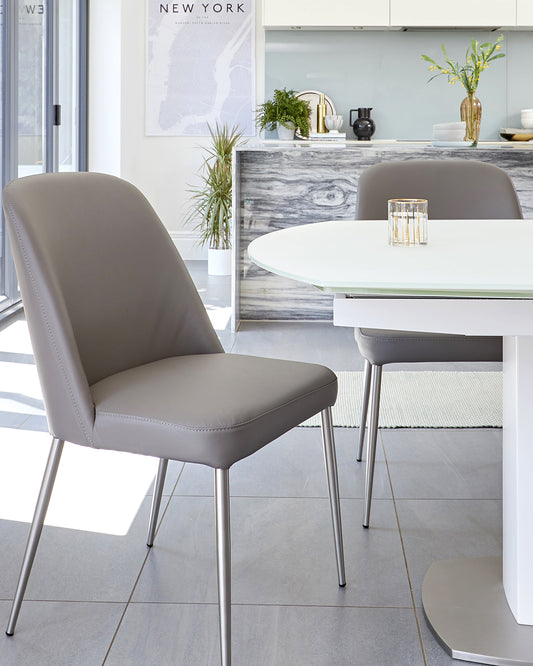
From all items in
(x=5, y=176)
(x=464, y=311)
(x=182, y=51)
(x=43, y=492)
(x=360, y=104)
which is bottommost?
(x=43, y=492)

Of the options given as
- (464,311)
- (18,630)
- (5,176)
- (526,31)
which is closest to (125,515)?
(18,630)

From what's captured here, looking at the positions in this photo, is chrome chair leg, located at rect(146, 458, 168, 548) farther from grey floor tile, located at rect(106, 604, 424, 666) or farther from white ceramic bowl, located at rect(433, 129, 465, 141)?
white ceramic bowl, located at rect(433, 129, 465, 141)

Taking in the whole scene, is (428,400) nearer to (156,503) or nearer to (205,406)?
(156,503)

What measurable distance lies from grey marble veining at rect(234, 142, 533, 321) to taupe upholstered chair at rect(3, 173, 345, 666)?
235cm

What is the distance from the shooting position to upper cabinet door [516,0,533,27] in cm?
602

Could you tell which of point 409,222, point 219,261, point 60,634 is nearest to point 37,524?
point 60,634

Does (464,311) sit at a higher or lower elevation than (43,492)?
higher

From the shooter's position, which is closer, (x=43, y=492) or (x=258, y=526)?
(x=43, y=492)

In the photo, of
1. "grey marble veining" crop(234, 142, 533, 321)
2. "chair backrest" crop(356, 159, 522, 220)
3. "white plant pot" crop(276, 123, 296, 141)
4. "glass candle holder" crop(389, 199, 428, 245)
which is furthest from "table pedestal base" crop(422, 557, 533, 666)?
"white plant pot" crop(276, 123, 296, 141)

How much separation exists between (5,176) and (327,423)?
10.7 ft

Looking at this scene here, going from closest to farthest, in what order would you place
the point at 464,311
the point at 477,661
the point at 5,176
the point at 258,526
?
the point at 464,311 → the point at 477,661 → the point at 258,526 → the point at 5,176

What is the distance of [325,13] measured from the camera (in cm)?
606

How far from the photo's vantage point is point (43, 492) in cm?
149

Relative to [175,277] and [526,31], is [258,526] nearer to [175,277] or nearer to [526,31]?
[175,277]
